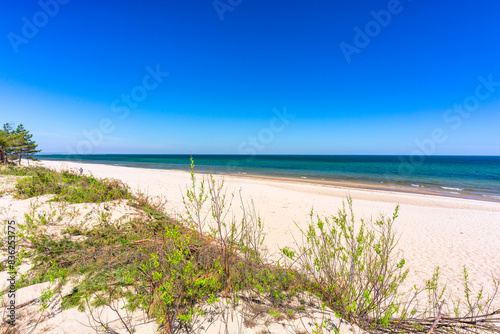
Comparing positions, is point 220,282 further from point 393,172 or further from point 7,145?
point 393,172

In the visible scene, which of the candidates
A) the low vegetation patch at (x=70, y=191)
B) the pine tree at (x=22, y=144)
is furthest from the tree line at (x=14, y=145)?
the low vegetation patch at (x=70, y=191)

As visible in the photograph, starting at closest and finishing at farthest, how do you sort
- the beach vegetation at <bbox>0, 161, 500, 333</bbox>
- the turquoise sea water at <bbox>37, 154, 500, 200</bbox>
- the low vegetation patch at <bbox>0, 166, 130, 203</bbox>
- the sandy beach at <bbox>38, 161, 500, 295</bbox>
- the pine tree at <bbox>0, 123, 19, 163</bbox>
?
the beach vegetation at <bbox>0, 161, 500, 333</bbox> → the sandy beach at <bbox>38, 161, 500, 295</bbox> → the low vegetation patch at <bbox>0, 166, 130, 203</bbox> → the pine tree at <bbox>0, 123, 19, 163</bbox> → the turquoise sea water at <bbox>37, 154, 500, 200</bbox>

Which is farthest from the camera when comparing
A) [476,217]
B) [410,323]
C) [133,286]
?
[476,217]

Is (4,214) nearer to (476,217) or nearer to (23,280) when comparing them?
(23,280)

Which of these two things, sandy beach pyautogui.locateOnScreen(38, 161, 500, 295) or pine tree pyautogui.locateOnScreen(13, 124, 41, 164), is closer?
sandy beach pyautogui.locateOnScreen(38, 161, 500, 295)

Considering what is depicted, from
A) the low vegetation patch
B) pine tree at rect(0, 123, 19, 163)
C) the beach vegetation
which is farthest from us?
pine tree at rect(0, 123, 19, 163)

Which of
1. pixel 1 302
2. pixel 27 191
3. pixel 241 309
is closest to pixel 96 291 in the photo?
pixel 1 302

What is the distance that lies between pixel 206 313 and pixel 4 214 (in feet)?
21.7

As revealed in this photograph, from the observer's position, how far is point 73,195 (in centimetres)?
641

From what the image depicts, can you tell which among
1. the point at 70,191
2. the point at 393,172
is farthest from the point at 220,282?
the point at 393,172

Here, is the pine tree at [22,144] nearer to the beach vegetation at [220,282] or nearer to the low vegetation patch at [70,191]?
the low vegetation patch at [70,191]

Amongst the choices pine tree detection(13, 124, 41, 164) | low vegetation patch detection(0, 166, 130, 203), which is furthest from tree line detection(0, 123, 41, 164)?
low vegetation patch detection(0, 166, 130, 203)

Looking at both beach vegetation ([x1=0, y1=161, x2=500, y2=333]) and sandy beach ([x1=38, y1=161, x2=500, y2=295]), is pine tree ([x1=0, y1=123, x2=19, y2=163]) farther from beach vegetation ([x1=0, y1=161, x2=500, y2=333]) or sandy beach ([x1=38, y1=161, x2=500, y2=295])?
beach vegetation ([x1=0, y1=161, x2=500, y2=333])

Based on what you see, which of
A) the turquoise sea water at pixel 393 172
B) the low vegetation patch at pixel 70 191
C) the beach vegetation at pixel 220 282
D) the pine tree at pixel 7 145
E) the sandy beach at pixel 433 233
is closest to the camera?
the beach vegetation at pixel 220 282
